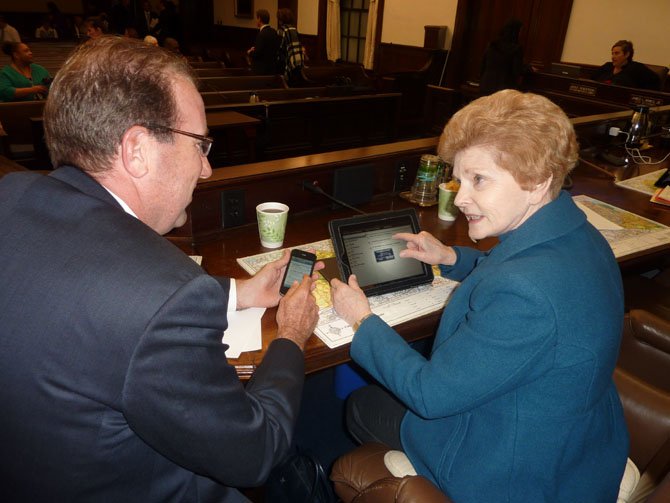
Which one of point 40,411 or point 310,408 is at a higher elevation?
point 40,411

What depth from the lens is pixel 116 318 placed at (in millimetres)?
651

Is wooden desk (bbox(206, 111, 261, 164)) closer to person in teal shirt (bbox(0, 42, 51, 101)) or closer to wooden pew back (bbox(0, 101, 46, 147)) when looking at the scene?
wooden pew back (bbox(0, 101, 46, 147))

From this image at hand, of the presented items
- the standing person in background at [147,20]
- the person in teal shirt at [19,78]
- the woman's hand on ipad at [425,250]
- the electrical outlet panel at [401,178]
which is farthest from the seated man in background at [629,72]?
the standing person in background at [147,20]

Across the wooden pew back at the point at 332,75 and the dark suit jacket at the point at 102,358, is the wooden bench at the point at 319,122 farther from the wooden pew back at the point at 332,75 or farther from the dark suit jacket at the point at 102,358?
the dark suit jacket at the point at 102,358

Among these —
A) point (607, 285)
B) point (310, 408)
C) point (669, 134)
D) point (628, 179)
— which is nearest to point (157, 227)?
point (607, 285)

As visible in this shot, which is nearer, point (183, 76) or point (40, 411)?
point (40, 411)

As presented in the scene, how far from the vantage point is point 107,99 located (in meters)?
0.81

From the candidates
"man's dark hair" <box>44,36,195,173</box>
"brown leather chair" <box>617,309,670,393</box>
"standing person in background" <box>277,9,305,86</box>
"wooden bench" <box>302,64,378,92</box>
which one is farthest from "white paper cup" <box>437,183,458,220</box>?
"wooden bench" <box>302,64,378,92</box>

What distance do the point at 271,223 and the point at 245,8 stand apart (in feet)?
40.7

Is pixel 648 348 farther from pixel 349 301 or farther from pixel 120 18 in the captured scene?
pixel 120 18

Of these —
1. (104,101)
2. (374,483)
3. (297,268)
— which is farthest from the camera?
(297,268)

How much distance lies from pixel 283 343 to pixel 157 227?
1.21ft

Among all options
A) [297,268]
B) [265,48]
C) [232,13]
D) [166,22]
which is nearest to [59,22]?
[166,22]

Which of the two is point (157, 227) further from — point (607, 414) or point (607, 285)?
point (607, 414)
